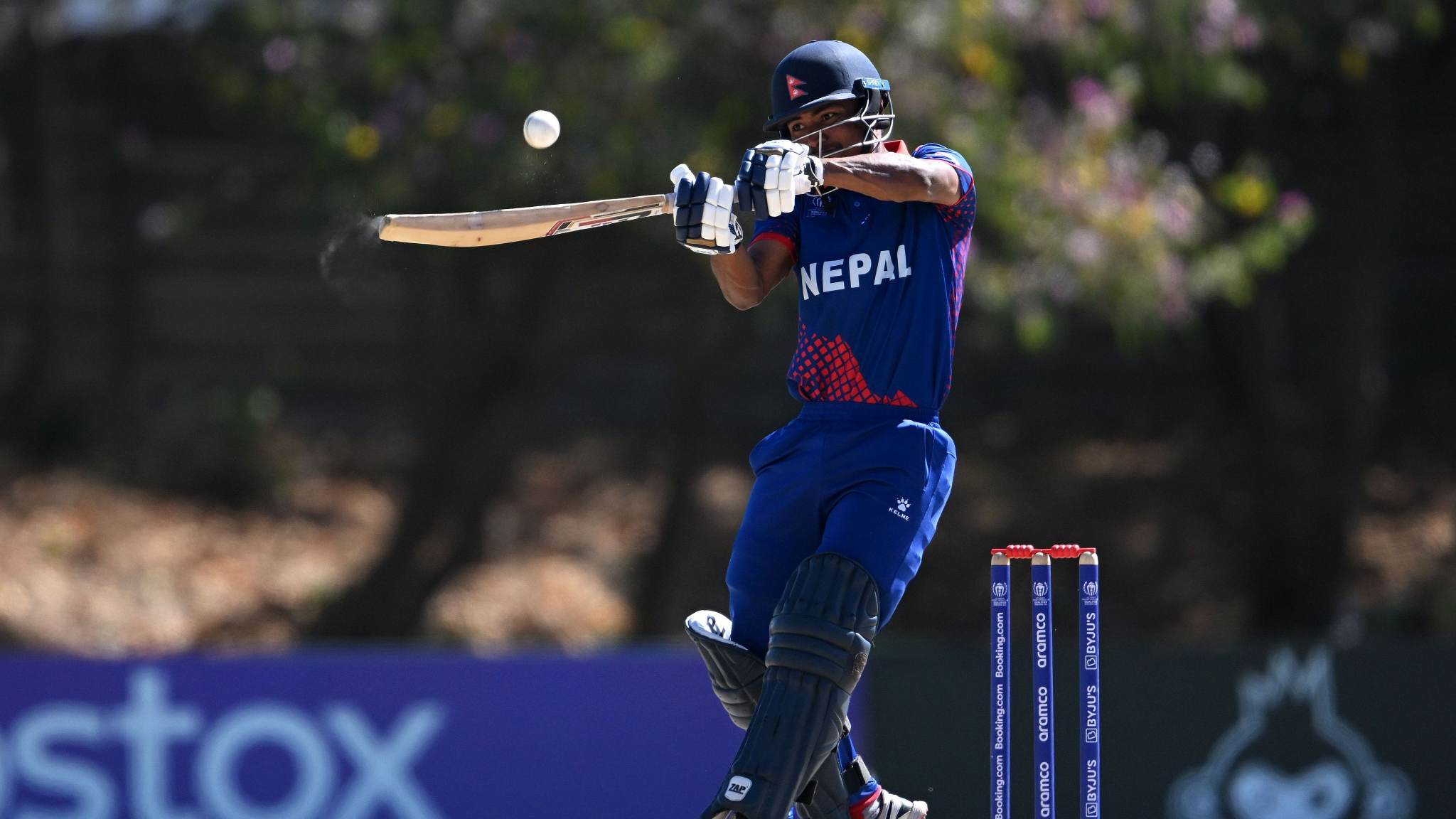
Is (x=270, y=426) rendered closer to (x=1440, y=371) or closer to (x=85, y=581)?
(x=85, y=581)

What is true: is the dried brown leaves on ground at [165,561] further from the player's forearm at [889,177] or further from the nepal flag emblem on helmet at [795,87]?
the player's forearm at [889,177]

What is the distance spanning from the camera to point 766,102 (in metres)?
7.04

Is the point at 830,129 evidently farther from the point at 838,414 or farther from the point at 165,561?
the point at 165,561

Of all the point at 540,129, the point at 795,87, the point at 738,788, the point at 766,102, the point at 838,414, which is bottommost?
the point at 738,788

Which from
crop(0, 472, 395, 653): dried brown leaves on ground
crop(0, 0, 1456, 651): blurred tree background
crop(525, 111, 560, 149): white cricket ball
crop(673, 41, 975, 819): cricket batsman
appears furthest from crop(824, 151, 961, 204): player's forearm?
crop(0, 472, 395, 653): dried brown leaves on ground

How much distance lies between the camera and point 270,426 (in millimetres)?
11109

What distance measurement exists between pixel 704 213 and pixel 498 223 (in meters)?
0.52

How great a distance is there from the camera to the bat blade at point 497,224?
3387mm

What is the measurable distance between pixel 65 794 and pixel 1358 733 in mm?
4823

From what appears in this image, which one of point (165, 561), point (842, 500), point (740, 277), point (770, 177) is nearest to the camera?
point (770, 177)

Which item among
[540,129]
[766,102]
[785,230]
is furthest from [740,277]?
[766,102]

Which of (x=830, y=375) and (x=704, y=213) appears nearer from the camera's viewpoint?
(x=704, y=213)

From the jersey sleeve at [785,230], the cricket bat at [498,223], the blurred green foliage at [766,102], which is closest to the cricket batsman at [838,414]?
the jersey sleeve at [785,230]

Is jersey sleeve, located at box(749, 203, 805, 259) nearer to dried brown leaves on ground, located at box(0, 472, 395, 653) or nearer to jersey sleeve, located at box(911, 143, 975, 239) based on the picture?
jersey sleeve, located at box(911, 143, 975, 239)
